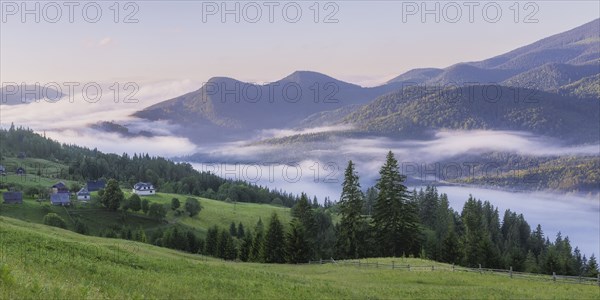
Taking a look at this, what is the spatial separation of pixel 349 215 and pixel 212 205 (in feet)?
358

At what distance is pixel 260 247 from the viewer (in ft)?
247

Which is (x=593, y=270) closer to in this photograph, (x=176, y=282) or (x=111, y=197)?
(x=176, y=282)

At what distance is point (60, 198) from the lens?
136000 millimetres

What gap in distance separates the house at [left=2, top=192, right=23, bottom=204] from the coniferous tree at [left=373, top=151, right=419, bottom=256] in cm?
10569

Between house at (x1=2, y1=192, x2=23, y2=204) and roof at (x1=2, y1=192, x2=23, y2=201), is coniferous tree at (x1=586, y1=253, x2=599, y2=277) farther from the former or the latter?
roof at (x1=2, y1=192, x2=23, y2=201)

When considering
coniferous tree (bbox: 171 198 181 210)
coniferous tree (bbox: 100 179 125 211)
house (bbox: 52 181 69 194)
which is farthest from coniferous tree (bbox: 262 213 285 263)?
house (bbox: 52 181 69 194)

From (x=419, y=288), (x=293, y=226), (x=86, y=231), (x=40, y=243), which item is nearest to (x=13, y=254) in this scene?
(x=40, y=243)

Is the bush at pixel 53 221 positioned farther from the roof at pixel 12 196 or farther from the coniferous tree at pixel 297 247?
the coniferous tree at pixel 297 247

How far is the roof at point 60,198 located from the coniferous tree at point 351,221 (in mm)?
100788

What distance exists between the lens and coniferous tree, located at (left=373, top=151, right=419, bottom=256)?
69.9 meters

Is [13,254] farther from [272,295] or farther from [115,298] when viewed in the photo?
[272,295]

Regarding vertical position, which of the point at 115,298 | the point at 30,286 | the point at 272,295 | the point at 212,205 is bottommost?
the point at 212,205

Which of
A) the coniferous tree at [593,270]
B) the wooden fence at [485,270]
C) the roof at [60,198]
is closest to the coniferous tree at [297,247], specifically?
the wooden fence at [485,270]

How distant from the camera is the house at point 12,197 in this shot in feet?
400
